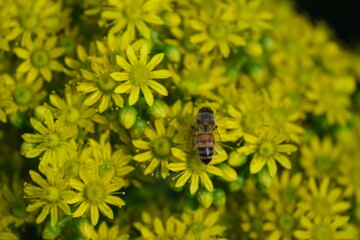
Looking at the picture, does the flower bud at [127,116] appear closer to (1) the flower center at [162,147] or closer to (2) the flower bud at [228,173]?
(1) the flower center at [162,147]

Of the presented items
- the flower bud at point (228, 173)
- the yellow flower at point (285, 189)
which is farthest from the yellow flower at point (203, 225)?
the yellow flower at point (285, 189)

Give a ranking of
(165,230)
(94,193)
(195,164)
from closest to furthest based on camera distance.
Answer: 1. (94,193)
2. (195,164)
3. (165,230)

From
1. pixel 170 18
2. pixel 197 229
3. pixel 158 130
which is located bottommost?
pixel 197 229

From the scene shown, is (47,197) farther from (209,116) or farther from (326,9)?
(326,9)

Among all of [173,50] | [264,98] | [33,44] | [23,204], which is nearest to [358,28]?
[264,98]

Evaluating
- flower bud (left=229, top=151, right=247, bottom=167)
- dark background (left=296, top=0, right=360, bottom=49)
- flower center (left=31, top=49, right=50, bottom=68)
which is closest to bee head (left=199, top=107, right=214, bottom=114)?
flower bud (left=229, top=151, right=247, bottom=167)

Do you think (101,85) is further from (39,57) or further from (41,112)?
(39,57)

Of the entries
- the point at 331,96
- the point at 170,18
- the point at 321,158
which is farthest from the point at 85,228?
the point at 331,96
